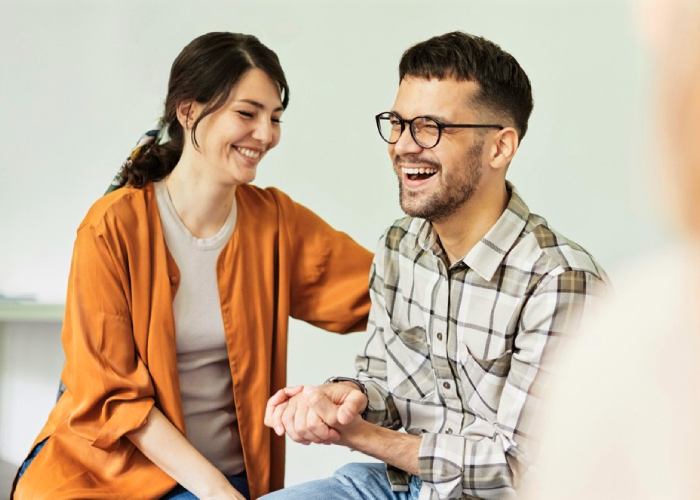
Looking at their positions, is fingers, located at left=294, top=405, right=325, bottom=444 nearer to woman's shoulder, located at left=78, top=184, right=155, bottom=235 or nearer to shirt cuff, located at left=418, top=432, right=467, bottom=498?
shirt cuff, located at left=418, top=432, right=467, bottom=498

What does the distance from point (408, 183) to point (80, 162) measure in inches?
62.1

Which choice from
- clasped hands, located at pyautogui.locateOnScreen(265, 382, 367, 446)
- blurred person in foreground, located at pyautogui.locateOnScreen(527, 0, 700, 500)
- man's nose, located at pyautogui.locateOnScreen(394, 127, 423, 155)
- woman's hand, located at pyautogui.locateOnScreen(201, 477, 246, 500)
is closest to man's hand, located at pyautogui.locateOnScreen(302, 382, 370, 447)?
clasped hands, located at pyautogui.locateOnScreen(265, 382, 367, 446)

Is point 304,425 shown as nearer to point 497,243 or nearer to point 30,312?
point 497,243

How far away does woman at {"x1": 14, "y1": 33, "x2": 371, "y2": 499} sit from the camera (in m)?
1.54

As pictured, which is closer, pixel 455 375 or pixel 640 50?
pixel 640 50

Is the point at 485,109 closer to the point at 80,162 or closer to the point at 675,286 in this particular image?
the point at 675,286

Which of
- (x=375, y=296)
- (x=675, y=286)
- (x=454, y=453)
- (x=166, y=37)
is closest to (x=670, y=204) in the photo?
(x=675, y=286)

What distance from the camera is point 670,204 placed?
321 mm

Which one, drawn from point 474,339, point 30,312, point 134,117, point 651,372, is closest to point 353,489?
point 474,339

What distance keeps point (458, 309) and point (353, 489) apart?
358 mm

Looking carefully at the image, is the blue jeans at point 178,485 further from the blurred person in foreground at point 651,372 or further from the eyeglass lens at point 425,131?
the blurred person in foreground at point 651,372

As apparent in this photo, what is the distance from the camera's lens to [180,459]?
1.52m

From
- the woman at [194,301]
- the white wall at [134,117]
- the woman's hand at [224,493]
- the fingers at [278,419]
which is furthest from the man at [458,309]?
the white wall at [134,117]

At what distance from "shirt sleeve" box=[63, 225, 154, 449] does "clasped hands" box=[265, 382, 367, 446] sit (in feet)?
0.96
